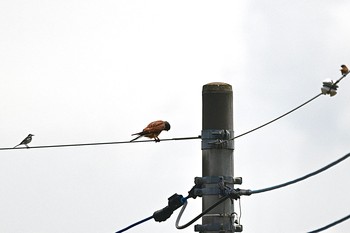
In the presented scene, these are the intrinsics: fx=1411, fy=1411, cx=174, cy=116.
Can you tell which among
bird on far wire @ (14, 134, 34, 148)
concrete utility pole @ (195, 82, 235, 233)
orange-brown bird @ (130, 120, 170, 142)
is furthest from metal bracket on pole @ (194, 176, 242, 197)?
bird on far wire @ (14, 134, 34, 148)

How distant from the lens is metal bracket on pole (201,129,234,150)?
1956 centimetres

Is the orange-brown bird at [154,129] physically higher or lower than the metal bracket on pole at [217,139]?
higher

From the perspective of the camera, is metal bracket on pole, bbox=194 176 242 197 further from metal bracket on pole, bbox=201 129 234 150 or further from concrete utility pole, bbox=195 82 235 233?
metal bracket on pole, bbox=201 129 234 150

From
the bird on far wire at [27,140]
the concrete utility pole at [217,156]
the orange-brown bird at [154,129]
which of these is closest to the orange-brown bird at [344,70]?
the concrete utility pole at [217,156]

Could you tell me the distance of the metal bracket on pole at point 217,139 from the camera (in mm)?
19562

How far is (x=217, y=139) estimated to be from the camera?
64.2ft

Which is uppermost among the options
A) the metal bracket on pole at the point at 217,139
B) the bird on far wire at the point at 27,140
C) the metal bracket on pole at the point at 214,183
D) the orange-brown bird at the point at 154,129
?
the bird on far wire at the point at 27,140

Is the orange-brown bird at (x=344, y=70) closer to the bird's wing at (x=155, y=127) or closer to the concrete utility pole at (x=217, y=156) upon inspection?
the concrete utility pole at (x=217, y=156)

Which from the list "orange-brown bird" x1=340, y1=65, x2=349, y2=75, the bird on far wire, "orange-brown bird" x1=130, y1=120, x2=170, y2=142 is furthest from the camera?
the bird on far wire

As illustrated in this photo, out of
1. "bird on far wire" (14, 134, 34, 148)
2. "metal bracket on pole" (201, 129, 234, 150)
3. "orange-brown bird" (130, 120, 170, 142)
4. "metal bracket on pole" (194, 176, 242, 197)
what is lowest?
"metal bracket on pole" (194, 176, 242, 197)

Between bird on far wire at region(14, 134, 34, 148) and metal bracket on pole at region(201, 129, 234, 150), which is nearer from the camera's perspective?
metal bracket on pole at region(201, 129, 234, 150)

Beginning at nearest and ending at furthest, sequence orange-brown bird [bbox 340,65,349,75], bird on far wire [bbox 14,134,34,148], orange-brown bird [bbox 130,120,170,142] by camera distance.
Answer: orange-brown bird [bbox 340,65,349,75] < orange-brown bird [bbox 130,120,170,142] < bird on far wire [bbox 14,134,34,148]

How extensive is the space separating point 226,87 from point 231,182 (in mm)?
1402

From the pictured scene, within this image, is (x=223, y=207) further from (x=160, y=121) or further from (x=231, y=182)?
(x=160, y=121)
